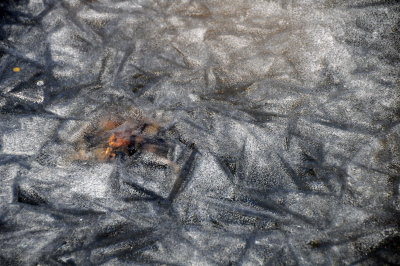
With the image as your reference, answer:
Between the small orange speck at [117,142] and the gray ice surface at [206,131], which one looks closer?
the gray ice surface at [206,131]

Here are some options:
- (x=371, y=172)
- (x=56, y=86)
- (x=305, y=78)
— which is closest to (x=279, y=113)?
(x=305, y=78)

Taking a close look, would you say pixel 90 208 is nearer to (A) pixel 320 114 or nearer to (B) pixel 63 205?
(B) pixel 63 205

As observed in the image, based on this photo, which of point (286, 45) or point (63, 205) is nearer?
point (63, 205)

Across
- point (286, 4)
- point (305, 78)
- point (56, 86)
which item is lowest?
point (56, 86)

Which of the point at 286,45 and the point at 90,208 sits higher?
the point at 286,45

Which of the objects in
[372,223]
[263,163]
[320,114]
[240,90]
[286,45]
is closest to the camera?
[372,223]

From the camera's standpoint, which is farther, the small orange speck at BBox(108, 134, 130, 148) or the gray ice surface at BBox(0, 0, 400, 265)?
the small orange speck at BBox(108, 134, 130, 148)

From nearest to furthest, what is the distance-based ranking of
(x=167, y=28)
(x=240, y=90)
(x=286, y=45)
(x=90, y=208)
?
1. (x=90, y=208)
2. (x=240, y=90)
3. (x=286, y=45)
4. (x=167, y=28)
